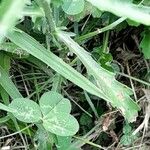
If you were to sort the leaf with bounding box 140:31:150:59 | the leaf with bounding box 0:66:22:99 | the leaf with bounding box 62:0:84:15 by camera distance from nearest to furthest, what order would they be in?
the leaf with bounding box 62:0:84:15
the leaf with bounding box 0:66:22:99
the leaf with bounding box 140:31:150:59

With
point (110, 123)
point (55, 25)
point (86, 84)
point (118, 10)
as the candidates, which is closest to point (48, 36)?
point (55, 25)

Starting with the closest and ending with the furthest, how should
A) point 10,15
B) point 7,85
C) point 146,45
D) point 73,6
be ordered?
point 10,15
point 73,6
point 7,85
point 146,45

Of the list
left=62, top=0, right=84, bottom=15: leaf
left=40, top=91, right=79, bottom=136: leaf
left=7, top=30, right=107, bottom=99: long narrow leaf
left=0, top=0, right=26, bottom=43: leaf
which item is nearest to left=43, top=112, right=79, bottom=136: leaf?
left=40, top=91, right=79, bottom=136: leaf

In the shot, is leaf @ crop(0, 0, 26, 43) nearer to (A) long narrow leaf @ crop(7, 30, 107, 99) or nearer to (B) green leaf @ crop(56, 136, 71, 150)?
(A) long narrow leaf @ crop(7, 30, 107, 99)

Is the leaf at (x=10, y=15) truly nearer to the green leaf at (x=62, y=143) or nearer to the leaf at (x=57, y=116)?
the leaf at (x=57, y=116)

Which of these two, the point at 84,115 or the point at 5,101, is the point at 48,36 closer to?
the point at 5,101

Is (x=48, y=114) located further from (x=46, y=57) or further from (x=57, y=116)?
(x=46, y=57)

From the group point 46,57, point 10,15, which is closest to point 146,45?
point 46,57
